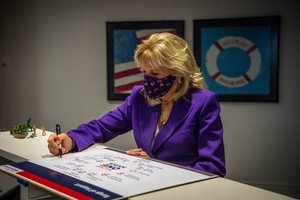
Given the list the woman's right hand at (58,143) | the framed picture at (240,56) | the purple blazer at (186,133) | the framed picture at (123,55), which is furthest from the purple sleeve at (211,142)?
the framed picture at (123,55)

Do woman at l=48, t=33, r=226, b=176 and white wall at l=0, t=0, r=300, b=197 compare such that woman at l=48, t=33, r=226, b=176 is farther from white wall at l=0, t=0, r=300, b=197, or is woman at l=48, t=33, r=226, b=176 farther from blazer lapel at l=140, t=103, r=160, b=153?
white wall at l=0, t=0, r=300, b=197

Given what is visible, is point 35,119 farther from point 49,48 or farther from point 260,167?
point 260,167

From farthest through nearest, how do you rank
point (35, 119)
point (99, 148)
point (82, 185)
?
1. point (35, 119)
2. point (99, 148)
3. point (82, 185)

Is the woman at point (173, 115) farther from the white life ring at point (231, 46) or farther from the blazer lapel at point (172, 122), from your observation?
the white life ring at point (231, 46)

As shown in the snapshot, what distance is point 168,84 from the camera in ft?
5.70

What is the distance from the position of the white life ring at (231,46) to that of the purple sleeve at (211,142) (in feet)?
6.96

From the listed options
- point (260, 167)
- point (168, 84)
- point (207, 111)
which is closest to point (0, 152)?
point (168, 84)

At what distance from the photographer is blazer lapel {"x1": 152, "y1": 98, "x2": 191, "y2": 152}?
168 centimetres

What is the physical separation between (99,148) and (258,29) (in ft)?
7.75

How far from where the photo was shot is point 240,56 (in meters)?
3.70

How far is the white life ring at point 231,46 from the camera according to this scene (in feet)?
12.0

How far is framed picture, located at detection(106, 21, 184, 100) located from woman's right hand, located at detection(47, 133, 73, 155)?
2291mm

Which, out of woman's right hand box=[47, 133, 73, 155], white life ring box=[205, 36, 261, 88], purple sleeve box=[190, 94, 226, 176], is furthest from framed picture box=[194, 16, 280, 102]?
woman's right hand box=[47, 133, 73, 155]

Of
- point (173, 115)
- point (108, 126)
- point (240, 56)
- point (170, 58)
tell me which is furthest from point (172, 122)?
point (240, 56)
